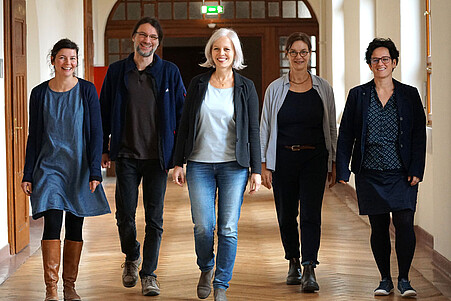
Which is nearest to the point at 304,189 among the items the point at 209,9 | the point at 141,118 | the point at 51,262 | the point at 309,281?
the point at 309,281

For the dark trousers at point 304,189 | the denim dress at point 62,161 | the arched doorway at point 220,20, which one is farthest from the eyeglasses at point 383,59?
the arched doorway at point 220,20

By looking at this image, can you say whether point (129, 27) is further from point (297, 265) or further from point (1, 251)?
point (297, 265)

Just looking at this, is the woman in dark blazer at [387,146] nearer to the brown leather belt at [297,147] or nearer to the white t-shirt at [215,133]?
the brown leather belt at [297,147]

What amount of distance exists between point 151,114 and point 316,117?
101cm

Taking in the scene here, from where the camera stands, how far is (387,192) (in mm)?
4617

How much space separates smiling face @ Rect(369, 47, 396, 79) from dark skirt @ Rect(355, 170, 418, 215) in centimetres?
59

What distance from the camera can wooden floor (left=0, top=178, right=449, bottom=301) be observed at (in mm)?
4871

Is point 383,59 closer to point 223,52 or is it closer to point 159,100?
point 223,52

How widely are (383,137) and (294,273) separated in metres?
1.12

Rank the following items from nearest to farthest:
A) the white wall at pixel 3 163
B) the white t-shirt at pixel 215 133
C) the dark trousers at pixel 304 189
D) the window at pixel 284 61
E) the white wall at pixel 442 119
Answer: the white t-shirt at pixel 215 133, the dark trousers at pixel 304 189, the white wall at pixel 442 119, the white wall at pixel 3 163, the window at pixel 284 61

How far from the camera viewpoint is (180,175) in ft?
14.7

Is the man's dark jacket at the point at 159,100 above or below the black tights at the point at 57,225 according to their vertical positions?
above

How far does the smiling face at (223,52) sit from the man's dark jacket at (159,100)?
1.51ft

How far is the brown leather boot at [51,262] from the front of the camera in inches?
175
